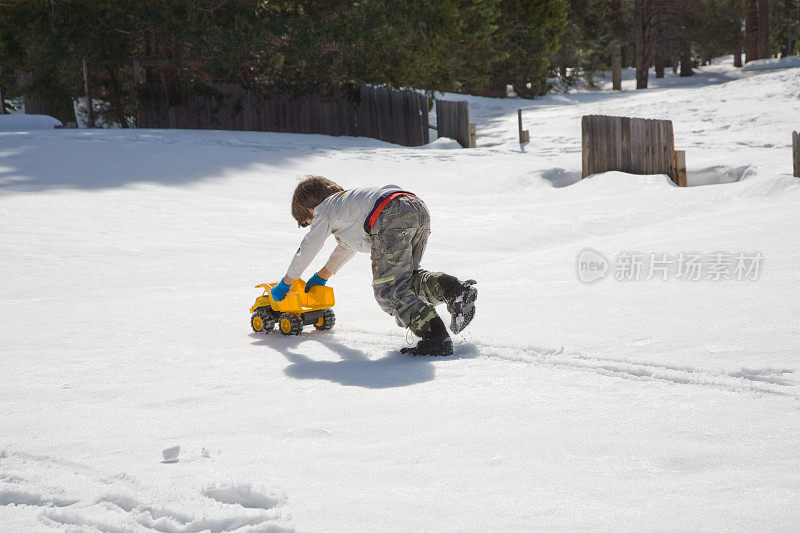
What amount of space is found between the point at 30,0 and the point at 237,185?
9.59 meters

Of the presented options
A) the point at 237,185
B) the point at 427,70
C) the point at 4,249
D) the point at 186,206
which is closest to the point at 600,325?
the point at 4,249

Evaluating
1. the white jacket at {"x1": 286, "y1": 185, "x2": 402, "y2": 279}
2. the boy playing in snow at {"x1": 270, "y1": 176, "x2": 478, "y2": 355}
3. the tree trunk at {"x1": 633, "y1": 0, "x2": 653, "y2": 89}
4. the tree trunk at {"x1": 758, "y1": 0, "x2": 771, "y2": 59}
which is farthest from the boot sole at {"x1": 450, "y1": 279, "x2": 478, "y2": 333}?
the tree trunk at {"x1": 633, "y1": 0, "x2": 653, "y2": 89}

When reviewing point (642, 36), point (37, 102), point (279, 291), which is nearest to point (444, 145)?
point (37, 102)

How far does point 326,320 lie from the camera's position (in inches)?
190

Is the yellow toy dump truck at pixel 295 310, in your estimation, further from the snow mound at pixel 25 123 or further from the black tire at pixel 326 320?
the snow mound at pixel 25 123

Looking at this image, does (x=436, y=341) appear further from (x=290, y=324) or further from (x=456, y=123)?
(x=456, y=123)

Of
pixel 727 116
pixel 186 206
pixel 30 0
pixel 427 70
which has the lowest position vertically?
pixel 186 206

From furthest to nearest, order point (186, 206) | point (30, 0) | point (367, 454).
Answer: point (30, 0), point (186, 206), point (367, 454)

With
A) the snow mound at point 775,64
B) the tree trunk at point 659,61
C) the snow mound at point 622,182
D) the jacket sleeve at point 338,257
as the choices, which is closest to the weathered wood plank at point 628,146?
the snow mound at point 622,182

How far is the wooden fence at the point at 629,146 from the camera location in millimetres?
11023

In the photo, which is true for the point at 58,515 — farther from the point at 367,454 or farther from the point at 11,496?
the point at 367,454

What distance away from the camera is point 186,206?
375 inches

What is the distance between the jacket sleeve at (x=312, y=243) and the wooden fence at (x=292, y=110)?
14152 mm

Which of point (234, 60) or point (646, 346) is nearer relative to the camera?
point (646, 346)
